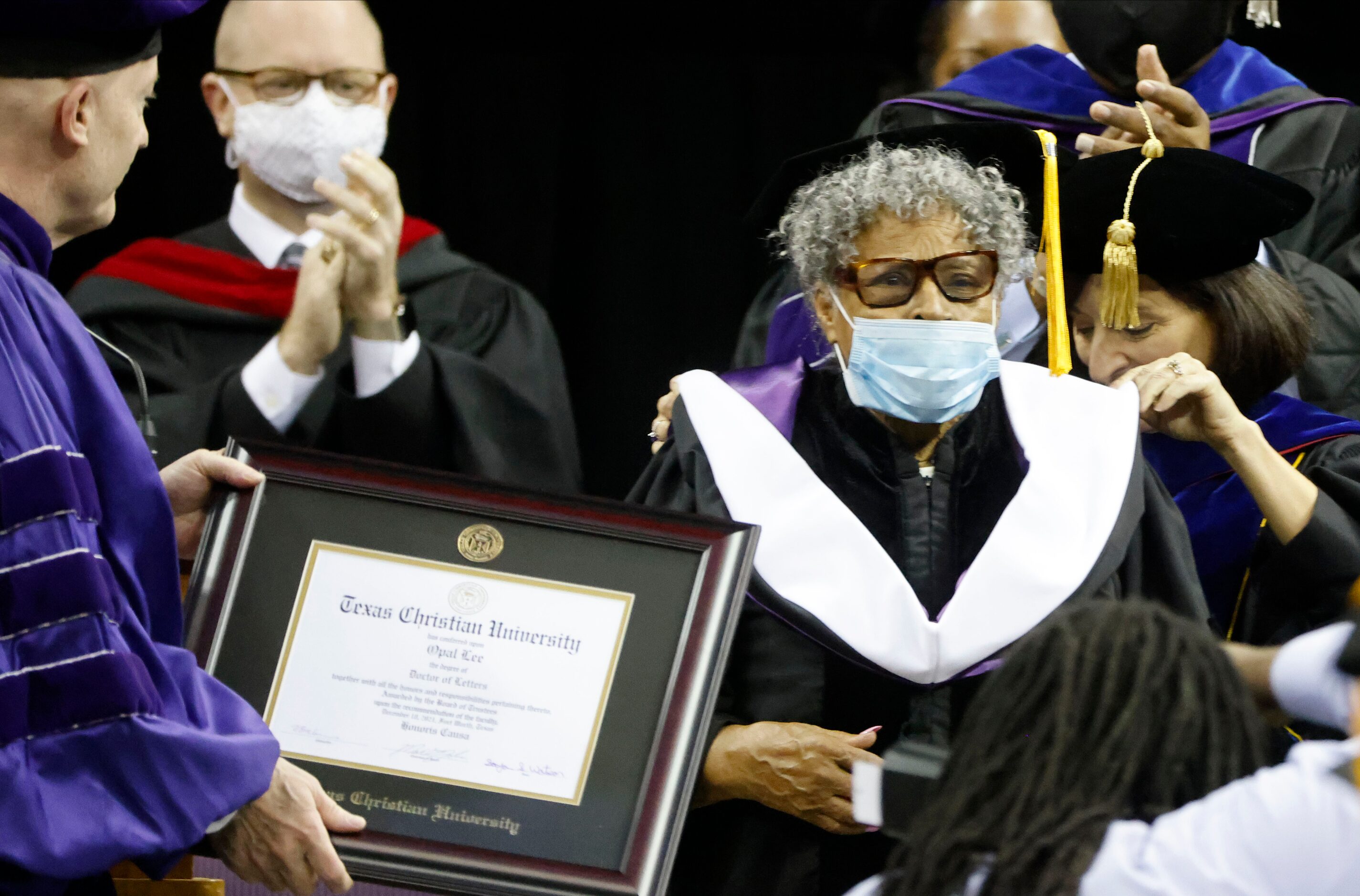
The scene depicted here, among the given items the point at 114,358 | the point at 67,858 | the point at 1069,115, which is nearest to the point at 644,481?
the point at 67,858

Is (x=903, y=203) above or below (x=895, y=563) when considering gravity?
above

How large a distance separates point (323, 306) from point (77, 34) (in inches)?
74.5

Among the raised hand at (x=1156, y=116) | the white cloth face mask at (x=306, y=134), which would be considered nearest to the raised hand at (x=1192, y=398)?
the raised hand at (x=1156, y=116)

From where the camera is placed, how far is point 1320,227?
13.2 ft

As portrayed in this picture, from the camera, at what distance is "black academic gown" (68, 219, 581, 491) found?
4316mm

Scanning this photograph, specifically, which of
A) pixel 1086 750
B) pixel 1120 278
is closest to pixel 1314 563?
pixel 1120 278

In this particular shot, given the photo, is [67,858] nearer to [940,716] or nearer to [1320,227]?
[940,716]

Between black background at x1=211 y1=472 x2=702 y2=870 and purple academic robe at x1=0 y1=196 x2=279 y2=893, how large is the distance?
0.32 m

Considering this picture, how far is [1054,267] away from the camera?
3.29 m

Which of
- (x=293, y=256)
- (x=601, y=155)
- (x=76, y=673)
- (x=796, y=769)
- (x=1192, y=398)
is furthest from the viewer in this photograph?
(x=601, y=155)

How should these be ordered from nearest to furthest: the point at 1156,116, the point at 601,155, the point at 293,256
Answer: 1. the point at 1156,116
2. the point at 293,256
3. the point at 601,155

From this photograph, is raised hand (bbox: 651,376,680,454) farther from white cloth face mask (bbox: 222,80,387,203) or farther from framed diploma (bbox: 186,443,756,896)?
white cloth face mask (bbox: 222,80,387,203)

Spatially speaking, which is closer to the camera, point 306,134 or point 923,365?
point 923,365
